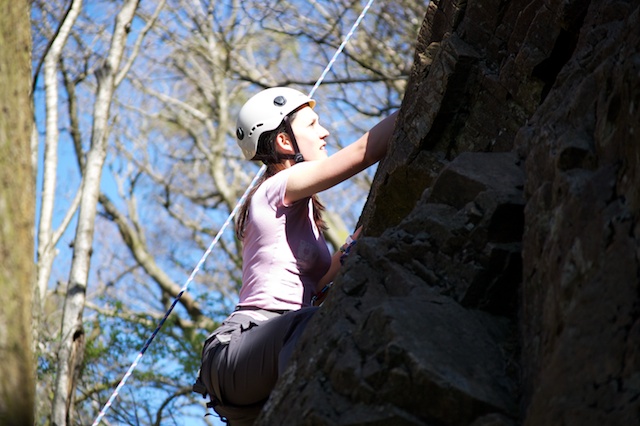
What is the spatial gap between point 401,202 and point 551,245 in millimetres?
1754

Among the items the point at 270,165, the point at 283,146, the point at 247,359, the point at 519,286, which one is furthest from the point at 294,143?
the point at 519,286

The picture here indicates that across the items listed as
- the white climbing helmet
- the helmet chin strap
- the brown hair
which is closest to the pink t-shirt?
the brown hair

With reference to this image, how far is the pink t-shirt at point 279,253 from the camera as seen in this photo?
12.7 ft

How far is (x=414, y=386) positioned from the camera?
259 cm

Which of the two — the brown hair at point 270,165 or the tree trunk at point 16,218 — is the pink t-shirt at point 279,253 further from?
the tree trunk at point 16,218

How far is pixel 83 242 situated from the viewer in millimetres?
7977

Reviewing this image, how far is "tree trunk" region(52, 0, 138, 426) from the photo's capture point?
7039 millimetres

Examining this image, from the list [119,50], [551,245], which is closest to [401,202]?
[551,245]

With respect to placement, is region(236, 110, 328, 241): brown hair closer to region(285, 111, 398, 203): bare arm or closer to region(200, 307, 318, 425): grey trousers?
region(285, 111, 398, 203): bare arm

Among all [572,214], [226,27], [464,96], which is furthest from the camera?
[226,27]

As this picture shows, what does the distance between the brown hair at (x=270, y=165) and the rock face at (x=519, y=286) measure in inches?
37.5

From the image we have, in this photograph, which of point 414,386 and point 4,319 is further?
→ point 414,386

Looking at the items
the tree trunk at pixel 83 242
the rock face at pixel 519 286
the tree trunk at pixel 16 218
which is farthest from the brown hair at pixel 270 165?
the tree trunk at pixel 83 242

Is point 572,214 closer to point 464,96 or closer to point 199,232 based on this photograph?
point 464,96
